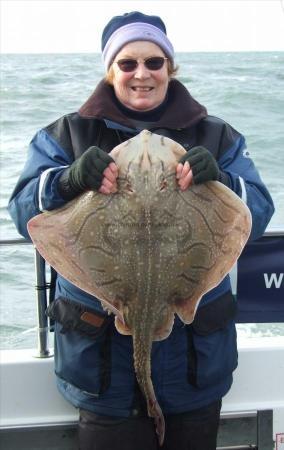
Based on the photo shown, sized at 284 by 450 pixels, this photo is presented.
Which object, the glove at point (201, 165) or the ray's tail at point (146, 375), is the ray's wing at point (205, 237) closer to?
the glove at point (201, 165)

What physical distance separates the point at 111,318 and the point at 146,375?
1.03 ft

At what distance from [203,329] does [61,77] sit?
2389 centimetres

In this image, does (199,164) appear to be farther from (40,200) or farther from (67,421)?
(67,421)

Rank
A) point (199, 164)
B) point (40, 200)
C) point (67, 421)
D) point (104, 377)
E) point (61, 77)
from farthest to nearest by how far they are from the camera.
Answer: point (61, 77)
point (67, 421)
point (104, 377)
point (40, 200)
point (199, 164)

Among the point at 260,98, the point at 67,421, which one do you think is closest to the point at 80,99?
the point at 260,98

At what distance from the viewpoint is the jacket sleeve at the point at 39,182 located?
2.34 meters

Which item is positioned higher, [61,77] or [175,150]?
[175,150]

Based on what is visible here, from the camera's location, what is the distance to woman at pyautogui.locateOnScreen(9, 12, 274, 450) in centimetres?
253

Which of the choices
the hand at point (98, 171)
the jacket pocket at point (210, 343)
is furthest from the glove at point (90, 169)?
the jacket pocket at point (210, 343)

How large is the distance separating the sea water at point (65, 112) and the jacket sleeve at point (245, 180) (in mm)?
423

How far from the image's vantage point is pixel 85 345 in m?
2.57

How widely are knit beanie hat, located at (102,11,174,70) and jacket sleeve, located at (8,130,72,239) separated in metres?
0.43

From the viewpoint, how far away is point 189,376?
258 cm

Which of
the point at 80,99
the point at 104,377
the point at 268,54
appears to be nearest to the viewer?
the point at 104,377
